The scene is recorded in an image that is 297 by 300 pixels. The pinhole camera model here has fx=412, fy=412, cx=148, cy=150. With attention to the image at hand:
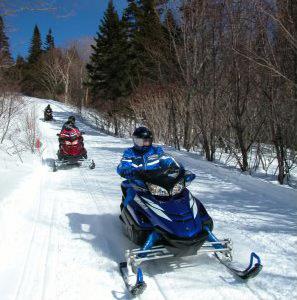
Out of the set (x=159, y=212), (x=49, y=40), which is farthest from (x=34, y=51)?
(x=159, y=212)

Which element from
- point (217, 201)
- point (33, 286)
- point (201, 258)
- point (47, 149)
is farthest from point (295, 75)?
point (47, 149)

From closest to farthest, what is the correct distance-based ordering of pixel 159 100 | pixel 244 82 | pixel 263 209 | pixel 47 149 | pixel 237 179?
pixel 263 209, pixel 237 179, pixel 244 82, pixel 47 149, pixel 159 100

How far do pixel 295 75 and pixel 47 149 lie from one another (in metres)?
10.2

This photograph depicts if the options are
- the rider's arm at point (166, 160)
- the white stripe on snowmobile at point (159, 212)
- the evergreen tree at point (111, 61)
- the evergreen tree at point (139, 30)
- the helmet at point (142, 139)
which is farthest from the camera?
the evergreen tree at point (111, 61)

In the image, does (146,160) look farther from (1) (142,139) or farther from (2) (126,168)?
(2) (126,168)

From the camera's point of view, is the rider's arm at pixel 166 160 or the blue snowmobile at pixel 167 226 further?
the rider's arm at pixel 166 160

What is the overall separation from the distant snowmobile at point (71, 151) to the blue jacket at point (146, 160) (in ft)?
20.0

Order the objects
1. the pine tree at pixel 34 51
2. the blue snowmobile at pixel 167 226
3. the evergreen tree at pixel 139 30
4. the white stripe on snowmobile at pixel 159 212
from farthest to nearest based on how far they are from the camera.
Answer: the pine tree at pixel 34 51, the evergreen tree at pixel 139 30, the white stripe on snowmobile at pixel 159 212, the blue snowmobile at pixel 167 226

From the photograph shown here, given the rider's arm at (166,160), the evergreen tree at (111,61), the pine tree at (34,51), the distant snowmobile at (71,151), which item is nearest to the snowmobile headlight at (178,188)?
the rider's arm at (166,160)

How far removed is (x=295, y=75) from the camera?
9.26m

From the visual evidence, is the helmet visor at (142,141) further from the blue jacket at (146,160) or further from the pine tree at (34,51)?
the pine tree at (34,51)

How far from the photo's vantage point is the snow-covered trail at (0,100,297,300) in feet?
12.4

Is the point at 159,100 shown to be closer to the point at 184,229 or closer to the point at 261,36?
the point at 261,36

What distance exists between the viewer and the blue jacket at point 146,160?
5.04 metres
